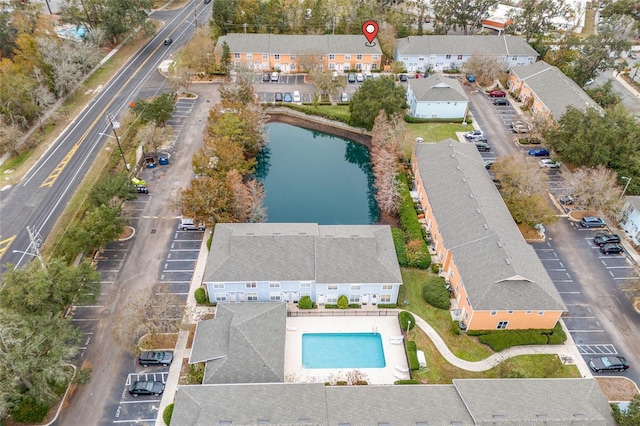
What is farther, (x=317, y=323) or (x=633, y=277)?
(x=633, y=277)

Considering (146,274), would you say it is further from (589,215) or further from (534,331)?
(589,215)

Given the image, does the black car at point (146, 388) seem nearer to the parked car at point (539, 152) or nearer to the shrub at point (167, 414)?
the shrub at point (167, 414)

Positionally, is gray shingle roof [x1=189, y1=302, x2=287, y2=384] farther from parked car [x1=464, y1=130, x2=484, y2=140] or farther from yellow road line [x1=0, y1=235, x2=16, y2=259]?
parked car [x1=464, y1=130, x2=484, y2=140]

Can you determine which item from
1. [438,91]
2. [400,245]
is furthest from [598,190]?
[438,91]

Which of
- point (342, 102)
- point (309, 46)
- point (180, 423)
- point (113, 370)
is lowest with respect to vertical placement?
point (113, 370)

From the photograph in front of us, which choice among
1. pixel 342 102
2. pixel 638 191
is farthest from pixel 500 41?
pixel 638 191
